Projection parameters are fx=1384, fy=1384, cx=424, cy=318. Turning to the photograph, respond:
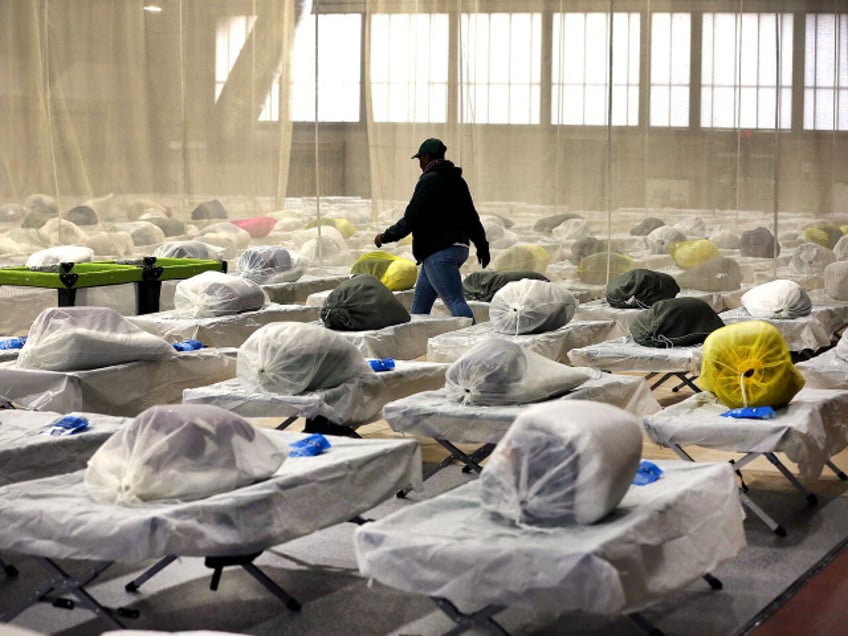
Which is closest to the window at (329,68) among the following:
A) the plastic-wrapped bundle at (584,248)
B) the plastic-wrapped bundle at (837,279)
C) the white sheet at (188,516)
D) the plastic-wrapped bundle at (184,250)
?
the plastic-wrapped bundle at (184,250)

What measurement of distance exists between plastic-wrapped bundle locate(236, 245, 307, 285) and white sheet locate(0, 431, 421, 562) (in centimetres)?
551

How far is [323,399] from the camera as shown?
5156mm

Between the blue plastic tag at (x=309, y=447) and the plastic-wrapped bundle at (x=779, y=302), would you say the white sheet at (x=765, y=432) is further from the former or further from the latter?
the plastic-wrapped bundle at (x=779, y=302)

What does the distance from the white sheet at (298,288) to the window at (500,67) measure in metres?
1.55

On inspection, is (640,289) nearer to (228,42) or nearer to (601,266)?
(601,266)

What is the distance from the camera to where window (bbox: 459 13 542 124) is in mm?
9633

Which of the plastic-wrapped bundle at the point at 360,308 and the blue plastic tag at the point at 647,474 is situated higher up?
the plastic-wrapped bundle at the point at 360,308

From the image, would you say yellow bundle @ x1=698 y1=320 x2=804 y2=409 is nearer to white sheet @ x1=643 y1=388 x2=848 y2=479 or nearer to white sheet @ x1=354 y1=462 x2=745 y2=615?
white sheet @ x1=643 y1=388 x2=848 y2=479

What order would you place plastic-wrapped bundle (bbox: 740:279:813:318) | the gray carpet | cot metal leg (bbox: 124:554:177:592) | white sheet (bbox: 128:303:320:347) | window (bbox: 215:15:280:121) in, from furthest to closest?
window (bbox: 215:15:280:121), plastic-wrapped bundle (bbox: 740:279:813:318), white sheet (bbox: 128:303:320:347), cot metal leg (bbox: 124:554:177:592), the gray carpet

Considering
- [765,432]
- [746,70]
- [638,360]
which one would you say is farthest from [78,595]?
[746,70]

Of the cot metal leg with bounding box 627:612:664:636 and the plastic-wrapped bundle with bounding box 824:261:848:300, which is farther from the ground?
the plastic-wrapped bundle with bounding box 824:261:848:300

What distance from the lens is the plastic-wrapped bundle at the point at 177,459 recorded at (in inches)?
142

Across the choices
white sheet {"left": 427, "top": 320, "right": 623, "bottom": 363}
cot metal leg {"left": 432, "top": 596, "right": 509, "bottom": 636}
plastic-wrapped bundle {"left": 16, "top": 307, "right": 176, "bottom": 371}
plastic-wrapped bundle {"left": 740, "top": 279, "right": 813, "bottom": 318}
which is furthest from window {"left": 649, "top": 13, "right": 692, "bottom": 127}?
cot metal leg {"left": 432, "top": 596, "right": 509, "bottom": 636}

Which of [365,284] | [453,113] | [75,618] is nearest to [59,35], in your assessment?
[453,113]
